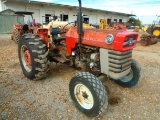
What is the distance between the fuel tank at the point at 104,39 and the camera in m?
2.42

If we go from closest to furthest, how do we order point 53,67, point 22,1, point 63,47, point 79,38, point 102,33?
point 102,33, point 79,38, point 63,47, point 53,67, point 22,1

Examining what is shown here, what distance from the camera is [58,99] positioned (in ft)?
10.0

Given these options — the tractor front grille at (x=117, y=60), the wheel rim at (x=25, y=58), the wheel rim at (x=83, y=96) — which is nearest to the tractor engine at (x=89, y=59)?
the tractor front grille at (x=117, y=60)

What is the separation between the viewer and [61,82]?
379cm

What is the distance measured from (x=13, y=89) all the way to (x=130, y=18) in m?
35.5

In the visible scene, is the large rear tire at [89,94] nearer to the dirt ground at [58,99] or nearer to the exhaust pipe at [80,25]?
the dirt ground at [58,99]

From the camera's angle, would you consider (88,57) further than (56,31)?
No

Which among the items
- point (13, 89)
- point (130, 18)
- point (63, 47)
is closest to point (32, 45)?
point (63, 47)

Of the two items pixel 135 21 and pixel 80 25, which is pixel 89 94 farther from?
pixel 135 21

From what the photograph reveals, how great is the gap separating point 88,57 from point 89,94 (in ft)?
2.89

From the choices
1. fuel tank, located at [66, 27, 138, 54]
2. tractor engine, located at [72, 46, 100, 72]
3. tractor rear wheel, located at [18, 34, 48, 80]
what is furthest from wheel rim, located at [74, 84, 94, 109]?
tractor rear wheel, located at [18, 34, 48, 80]

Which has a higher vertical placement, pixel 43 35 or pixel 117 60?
pixel 43 35

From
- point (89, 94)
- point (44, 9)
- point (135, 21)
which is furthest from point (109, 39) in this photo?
point (135, 21)

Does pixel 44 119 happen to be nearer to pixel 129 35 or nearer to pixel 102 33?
pixel 102 33
